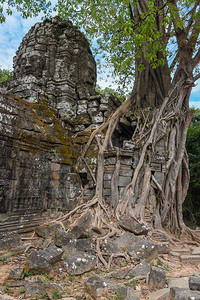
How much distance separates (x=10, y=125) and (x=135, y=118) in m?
3.56

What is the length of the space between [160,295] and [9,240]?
102 inches

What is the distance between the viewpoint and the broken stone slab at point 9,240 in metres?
4.13

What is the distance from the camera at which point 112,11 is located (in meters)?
7.22

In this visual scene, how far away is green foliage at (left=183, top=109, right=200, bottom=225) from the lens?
959 centimetres

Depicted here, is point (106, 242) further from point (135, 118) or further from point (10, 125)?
point (135, 118)

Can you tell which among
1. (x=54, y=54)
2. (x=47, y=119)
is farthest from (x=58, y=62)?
(x=47, y=119)

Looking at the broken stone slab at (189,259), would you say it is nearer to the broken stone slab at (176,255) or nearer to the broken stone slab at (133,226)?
the broken stone slab at (176,255)

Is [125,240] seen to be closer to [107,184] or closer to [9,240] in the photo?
[107,184]

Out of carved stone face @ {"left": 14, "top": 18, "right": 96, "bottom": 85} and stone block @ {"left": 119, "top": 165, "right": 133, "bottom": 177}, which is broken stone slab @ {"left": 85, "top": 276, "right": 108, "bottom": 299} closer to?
stone block @ {"left": 119, "top": 165, "right": 133, "bottom": 177}

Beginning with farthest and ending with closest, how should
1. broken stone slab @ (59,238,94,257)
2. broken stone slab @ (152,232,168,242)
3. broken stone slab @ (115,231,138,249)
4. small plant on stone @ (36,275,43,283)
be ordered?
1. broken stone slab @ (152,232,168,242)
2. broken stone slab @ (115,231,138,249)
3. broken stone slab @ (59,238,94,257)
4. small plant on stone @ (36,275,43,283)

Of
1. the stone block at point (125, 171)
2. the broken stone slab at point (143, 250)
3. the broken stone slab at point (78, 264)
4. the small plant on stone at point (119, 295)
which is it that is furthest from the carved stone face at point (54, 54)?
the small plant on stone at point (119, 295)

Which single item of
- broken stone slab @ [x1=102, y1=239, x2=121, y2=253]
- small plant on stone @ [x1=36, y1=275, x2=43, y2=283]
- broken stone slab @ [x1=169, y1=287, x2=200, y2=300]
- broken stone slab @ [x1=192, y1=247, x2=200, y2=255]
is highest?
broken stone slab @ [x1=102, y1=239, x2=121, y2=253]

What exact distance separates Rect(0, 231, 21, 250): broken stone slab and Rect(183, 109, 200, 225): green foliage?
279 inches

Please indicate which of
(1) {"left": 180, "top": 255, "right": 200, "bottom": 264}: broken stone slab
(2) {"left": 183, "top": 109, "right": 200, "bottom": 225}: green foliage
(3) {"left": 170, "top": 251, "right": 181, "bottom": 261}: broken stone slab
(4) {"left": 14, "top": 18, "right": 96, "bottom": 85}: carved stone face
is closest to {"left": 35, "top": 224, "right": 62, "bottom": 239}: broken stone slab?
(3) {"left": 170, "top": 251, "right": 181, "bottom": 261}: broken stone slab
